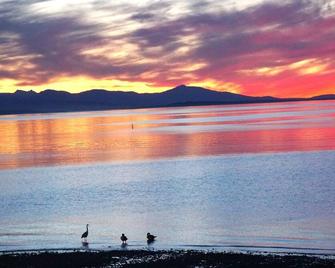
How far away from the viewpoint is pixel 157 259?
24.1m

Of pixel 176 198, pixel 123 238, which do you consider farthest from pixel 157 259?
pixel 176 198

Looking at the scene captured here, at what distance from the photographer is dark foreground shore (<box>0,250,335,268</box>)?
22.9 metres

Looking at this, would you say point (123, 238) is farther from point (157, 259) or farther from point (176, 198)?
point (176, 198)

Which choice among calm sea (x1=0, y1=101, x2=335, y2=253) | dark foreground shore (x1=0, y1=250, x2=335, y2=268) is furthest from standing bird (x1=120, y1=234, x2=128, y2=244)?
dark foreground shore (x1=0, y1=250, x2=335, y2=268)

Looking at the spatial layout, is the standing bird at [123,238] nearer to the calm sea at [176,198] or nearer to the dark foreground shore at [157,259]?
the calm sea at [176,198]

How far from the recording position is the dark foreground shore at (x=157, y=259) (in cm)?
2286

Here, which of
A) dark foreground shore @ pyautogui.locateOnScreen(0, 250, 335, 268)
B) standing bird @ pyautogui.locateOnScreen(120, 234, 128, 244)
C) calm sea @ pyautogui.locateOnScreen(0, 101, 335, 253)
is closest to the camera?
dark foreground shore @ pyautogui.locateOnScreen(0, 250, 335, 268)

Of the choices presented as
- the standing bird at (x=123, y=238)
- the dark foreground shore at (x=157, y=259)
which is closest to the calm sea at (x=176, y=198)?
the standing bird at (x=123, y=238)

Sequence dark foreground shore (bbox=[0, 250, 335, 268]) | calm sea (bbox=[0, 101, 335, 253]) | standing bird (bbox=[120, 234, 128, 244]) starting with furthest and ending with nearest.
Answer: calm sea (bbox=[0, 101, 335, 253]) → standing bird (bbox=[120, 234, 128, 244]) → dark foreground shore (bbox=[0, 250, 335, 268])

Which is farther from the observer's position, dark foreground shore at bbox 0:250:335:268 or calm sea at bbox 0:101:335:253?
calm sea at bbox 0:101:335:253

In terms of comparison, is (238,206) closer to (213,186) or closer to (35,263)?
(213,186)

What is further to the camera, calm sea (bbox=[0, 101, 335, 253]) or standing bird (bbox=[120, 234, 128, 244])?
calm sea (bbox=[0, 101, 335, 253])

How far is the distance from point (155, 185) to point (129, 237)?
1907 cm

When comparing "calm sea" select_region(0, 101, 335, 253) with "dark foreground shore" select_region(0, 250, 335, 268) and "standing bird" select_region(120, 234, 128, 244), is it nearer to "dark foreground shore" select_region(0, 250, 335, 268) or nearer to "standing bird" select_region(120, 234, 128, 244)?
"standing bird" select_region(120, 234, 128, 244)
